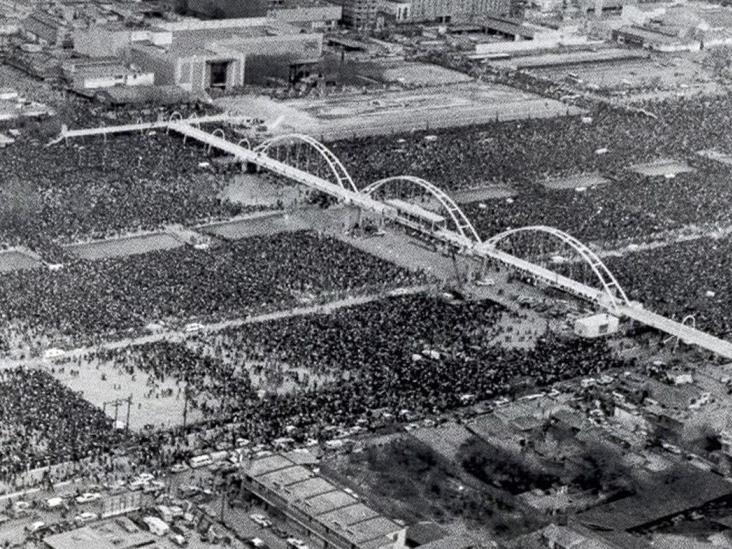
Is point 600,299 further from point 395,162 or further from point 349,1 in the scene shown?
point 349,1

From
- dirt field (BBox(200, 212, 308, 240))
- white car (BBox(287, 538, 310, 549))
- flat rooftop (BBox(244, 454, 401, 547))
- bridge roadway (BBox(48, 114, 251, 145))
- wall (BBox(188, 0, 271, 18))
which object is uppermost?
wall (BBox(188, 0, 271, 18))

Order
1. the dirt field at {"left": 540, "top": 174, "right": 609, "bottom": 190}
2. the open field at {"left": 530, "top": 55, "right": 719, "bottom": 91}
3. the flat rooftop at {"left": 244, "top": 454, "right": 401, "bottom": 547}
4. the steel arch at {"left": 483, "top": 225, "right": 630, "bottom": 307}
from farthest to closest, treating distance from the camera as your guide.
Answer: the open field at {"left": 530, "top": 55, "right": 719, "bottom": 91}
the dirt field at {"left": 540, "top": 174, "right": 609, "bottom": 190}
the steel arch at {"left": 483, "top": 225, "right": 630, "bottom": 307}
the flat rooftop at {"left": 244, "top": 454, "right": 401, "bottom": 547}

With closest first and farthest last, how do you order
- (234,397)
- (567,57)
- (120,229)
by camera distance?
(234,397)
(120,229)
(567,57)

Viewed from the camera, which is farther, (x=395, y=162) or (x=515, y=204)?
(x=395, y=162)

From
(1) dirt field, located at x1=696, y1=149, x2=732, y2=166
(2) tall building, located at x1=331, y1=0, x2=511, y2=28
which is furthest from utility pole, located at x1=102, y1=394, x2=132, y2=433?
(2) tall building, located at x1=331, y1=0, x2=511, y2=28

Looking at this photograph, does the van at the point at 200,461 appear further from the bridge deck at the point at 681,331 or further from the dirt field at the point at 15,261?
the bridge deck at the point at 681,331

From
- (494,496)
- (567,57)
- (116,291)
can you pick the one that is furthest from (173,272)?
(567,57)

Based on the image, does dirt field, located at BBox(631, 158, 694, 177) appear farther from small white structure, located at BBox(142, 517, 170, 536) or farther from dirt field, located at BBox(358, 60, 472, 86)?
small white structure, located at BBox(142, 517, 170, 536)

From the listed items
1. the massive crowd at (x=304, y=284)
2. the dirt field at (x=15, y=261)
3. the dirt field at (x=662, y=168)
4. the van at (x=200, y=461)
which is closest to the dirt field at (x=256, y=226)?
the massive crowd at (x=304, y=284)
